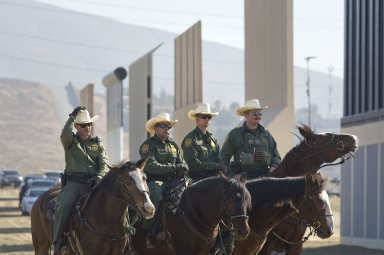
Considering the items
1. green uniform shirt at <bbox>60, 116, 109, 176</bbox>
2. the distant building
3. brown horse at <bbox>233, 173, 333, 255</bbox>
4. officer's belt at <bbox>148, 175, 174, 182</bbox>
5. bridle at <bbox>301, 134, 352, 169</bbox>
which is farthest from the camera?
the distant building

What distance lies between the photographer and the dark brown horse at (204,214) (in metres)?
13.3

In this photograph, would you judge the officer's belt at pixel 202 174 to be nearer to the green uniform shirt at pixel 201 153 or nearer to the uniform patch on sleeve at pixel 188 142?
the green uniform shirt at pixel 201 153

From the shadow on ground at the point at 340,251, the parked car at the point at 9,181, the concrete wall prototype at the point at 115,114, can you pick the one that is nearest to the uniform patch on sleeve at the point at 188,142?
the shadow on ground at the point at 340,251

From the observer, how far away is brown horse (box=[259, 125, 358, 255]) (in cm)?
1534

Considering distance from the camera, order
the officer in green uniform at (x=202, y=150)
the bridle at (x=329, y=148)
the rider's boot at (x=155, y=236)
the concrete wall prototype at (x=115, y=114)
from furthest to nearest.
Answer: the concrete wall prototype at (x=115, y=114) → the bridle at (x=329, y=148) → the officer in green uniform at (x=202, y=150) → the rider's boot at (x=155, y=236)

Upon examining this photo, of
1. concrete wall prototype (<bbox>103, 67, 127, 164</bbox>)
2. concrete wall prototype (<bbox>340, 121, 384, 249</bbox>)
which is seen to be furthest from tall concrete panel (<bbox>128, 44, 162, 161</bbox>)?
concrete wall prototype (<bbox>340, 121, 384, 249</bbox>)

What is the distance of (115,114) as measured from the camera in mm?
49750

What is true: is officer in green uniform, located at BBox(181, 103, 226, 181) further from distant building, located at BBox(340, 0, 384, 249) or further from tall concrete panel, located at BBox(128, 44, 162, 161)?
tall concrete panel, located at BBox(128, 44, 162, 161)

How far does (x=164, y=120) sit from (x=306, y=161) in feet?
7.32

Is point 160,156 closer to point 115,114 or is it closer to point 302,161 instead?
point 302,161

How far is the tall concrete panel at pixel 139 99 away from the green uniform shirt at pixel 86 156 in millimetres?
24095

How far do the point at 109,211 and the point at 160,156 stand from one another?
4.53 ft

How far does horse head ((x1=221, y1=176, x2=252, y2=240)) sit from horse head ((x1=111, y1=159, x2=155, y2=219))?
95cm

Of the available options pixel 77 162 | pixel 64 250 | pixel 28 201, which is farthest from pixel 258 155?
pixel 28 201
